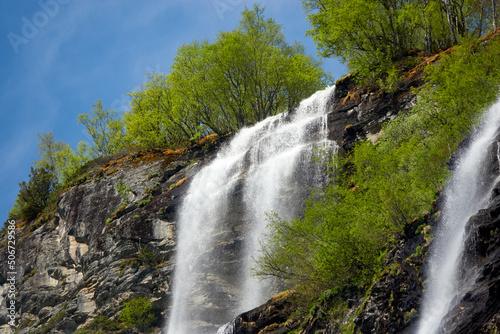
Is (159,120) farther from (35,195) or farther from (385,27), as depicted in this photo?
Answer: (385,27)

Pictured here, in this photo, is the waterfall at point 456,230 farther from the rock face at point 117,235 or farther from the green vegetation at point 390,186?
the rock face at point 117,235

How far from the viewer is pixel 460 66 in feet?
65.7

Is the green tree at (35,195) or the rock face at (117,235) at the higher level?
the green tree at (35,195)

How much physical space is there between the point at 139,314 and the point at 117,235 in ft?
22.5

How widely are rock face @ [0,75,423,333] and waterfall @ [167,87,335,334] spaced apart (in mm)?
668

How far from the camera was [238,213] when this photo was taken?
88.3 ft

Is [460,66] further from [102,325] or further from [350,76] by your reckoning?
[102,325]

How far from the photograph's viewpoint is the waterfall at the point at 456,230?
445 inches

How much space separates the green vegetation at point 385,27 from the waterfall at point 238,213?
3.79m

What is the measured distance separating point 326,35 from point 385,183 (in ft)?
60.1

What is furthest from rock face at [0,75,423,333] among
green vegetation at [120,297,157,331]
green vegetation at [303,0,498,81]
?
green vegetation at [303,0,498,81]

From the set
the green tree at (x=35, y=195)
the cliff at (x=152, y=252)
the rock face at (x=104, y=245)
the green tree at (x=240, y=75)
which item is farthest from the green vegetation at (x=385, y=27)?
the green tree at (x=35, y=195)

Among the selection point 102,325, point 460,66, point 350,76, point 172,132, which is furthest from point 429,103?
point 172,132

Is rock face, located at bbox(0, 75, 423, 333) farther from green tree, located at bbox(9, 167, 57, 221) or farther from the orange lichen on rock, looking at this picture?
green tree, located at bbox(9, 167, 57, 221)
